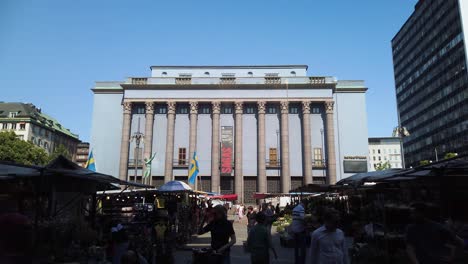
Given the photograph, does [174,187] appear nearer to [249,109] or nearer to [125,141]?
[125,141]

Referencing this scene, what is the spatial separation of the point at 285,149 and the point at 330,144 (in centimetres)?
643

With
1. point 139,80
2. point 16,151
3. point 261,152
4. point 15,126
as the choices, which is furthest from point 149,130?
point 15,126

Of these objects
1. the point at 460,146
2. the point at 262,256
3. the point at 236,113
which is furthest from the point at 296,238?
the point at 460,146

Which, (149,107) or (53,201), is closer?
(53,201)

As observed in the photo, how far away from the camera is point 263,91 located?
48.4 metres

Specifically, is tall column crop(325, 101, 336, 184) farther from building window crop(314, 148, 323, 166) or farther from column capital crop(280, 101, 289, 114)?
column capital crop(280, 101, 289, 114)

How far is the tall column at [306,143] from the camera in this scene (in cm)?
4500

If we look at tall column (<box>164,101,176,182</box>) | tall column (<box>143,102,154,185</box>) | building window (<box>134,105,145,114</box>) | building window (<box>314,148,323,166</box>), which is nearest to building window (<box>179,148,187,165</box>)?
tall column (<box>164,101,176,182</box>)

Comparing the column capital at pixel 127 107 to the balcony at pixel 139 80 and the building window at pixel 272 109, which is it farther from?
the building window at pixel 272 109

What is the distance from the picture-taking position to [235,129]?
156ft

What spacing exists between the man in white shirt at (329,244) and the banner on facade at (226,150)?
40.8 m

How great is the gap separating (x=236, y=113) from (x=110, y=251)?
131 feet

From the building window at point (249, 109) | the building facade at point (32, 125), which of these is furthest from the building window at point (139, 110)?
the building facade at point (32, 125)

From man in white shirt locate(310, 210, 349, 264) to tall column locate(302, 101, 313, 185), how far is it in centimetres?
4081
